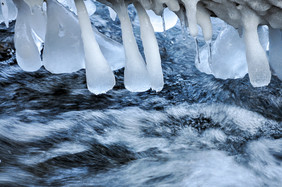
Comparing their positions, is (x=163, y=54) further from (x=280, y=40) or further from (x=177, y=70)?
(x=280, y=40)

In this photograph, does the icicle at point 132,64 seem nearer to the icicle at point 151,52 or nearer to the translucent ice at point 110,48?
the icicle at point 151,52

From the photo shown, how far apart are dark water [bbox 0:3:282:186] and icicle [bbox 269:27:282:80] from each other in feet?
3.18

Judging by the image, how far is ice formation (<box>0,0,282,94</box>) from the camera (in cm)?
110

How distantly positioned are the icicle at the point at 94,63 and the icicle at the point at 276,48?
1.71ft

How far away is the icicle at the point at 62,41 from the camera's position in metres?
1.27

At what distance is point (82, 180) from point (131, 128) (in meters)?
0.64

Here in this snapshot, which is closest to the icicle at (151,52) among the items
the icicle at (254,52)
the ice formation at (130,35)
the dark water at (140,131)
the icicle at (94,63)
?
the ice formation at (130,35)

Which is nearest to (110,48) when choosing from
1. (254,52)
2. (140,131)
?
(254,52)

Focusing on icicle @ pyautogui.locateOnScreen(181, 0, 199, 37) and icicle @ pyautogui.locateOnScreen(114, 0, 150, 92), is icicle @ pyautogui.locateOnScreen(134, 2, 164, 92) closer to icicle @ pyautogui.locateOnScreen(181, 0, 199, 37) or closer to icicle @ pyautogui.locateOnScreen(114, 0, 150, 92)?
icicle @ pyautogui.locateOnScreen(114, 0, 150, 92)

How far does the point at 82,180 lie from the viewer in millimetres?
2170

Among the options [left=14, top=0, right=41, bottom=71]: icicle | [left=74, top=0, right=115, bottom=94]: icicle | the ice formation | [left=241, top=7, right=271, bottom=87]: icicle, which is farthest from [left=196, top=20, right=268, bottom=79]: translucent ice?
[left=14, top=0, right=41, bottom=71]: icicle

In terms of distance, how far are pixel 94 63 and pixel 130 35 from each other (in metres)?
0.14

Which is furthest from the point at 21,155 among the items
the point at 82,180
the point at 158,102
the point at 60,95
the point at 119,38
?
the point at 119,38

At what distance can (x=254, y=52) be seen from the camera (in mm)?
1167
